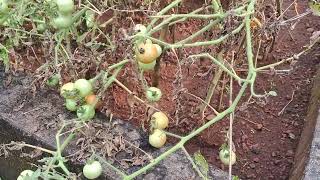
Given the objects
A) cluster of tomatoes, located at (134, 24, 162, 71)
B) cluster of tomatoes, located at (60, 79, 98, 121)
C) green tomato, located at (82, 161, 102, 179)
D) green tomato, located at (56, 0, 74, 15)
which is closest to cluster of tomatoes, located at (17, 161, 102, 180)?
green tomato, located at (82, 161, 102, 179)

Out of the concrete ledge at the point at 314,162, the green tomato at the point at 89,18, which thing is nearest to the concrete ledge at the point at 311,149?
the concrete ledge at the point at 314,162

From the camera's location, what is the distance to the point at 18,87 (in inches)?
72.8

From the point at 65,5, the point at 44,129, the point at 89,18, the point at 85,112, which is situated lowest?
the point at 44,129

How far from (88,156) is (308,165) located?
0.58 metres

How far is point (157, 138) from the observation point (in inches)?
62.6

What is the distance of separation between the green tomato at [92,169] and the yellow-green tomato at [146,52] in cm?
29

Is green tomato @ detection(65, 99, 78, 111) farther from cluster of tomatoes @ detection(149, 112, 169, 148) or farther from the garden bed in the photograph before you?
cluster of tomatoes @ detection(149, 112, 169, 148)

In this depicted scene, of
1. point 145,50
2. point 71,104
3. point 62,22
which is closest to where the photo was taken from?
point 145,50

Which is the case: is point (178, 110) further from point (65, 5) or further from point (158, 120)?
point (65, 5)

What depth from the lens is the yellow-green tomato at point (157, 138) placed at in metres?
1.59

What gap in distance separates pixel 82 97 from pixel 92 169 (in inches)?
7.5

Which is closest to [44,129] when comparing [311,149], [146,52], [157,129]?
[157,129]

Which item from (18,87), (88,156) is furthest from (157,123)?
(18,87)

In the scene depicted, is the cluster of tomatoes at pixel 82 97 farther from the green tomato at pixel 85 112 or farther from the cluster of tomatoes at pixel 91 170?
the cluster of tomatoes at pixel 91 170
